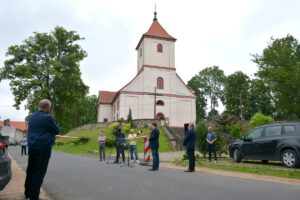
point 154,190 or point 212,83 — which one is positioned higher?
point 212,83

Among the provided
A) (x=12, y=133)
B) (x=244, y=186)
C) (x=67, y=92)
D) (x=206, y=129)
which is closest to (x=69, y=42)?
(x=67, y=92)

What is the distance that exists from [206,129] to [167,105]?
1289 inches

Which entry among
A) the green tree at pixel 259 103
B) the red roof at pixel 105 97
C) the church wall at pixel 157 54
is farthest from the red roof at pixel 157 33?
the green tree at pixel 259 103

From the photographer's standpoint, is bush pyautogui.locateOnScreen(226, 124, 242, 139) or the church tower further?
the church tower

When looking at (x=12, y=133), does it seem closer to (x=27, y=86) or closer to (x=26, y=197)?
(x=27, y=86)

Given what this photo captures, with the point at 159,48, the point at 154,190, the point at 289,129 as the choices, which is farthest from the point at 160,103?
the point at 154,190

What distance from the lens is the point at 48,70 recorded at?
3928 cm

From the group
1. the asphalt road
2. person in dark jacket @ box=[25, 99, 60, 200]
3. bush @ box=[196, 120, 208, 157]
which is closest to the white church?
bush @ box=[196, 120, 208, 157]

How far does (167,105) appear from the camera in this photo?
50531 millimetres

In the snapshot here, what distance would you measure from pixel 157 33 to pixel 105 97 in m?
18.3

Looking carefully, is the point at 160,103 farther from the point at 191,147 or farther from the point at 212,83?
the point at 191,147

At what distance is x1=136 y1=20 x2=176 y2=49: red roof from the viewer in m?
52.0

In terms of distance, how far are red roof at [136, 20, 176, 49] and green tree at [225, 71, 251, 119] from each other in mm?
14606

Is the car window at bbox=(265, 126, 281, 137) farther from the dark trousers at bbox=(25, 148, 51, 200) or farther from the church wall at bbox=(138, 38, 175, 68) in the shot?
the church wall at bbox=(138, 38, 175, 68)
